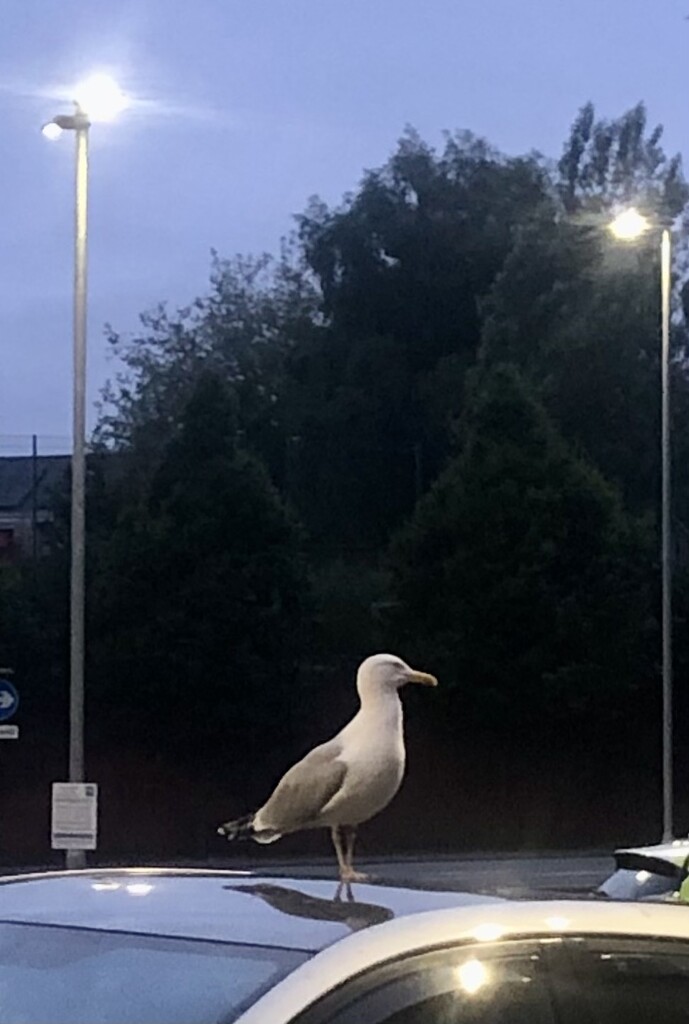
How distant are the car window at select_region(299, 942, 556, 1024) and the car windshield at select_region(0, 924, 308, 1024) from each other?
0.45 ft

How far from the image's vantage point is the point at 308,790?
8.05m

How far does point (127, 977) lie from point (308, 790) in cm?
435

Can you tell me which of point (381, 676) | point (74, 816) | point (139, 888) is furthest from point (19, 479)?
point (139, 888)

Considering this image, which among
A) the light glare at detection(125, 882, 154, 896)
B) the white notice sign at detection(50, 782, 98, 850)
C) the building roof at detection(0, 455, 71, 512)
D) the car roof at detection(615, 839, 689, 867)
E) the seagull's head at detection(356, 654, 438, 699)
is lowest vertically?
the white notice sign at detection(50, 782, 98, 850)

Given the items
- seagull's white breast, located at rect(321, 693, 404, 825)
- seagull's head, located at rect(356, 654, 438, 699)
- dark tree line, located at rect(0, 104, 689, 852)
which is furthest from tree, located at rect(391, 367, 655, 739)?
seagull's white breast, located at rect(321, 693, 404, 825)

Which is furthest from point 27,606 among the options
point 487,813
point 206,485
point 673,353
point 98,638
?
point 673,353

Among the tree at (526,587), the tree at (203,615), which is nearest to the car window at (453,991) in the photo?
the tree at (203,615)

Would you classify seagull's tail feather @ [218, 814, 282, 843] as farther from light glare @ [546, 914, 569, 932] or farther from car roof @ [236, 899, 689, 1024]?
light glare @ [546, 914, 569, 932]

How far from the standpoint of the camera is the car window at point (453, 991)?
3465 millimetres

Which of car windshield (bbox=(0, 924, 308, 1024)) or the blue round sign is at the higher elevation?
car windshield (bbox=(0, 924, 308, 1024))

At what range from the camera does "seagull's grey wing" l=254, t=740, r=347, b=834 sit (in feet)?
25.9

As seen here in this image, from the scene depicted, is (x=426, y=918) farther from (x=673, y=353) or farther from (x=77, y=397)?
(x=673, y=353)

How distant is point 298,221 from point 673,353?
1466 centimetres

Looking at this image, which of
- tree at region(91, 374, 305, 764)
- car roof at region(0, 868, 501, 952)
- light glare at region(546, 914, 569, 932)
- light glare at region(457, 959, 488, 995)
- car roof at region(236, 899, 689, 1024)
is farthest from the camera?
tree at region(91, 374, 305, 764)
